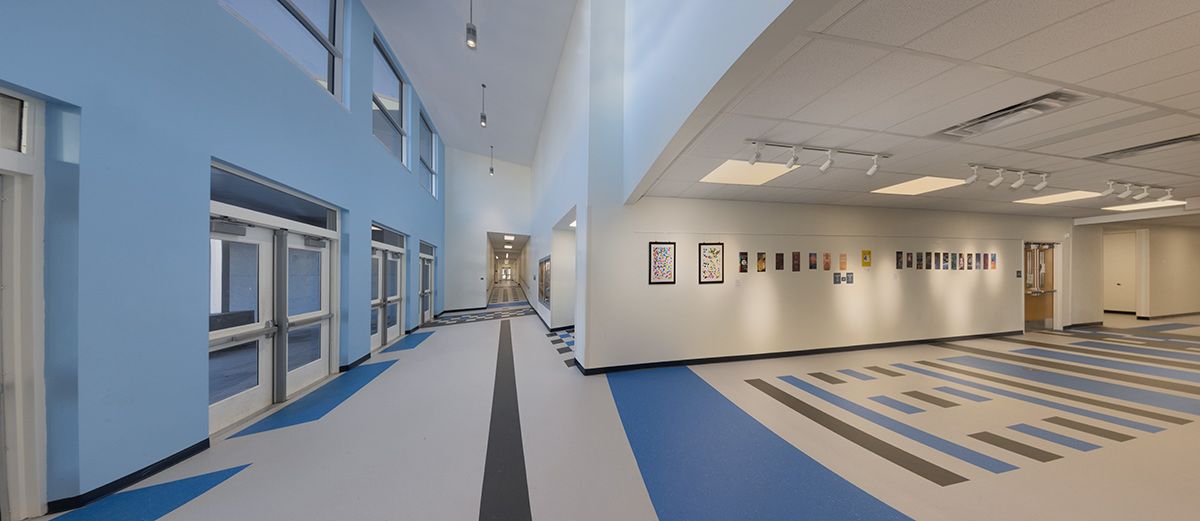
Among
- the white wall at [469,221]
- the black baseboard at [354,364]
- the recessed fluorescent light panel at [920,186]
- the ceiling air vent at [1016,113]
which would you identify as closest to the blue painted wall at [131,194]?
the black baseboard at [354,364]

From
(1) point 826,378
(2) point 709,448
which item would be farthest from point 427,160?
(1) point 826,378

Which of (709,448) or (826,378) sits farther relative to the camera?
(826,378)

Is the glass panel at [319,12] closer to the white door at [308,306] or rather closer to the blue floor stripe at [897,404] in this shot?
the white door at [308,306]

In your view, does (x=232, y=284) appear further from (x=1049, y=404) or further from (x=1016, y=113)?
(x=1049, y=404)

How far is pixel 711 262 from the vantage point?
512 cm

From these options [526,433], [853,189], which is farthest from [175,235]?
[853,189]

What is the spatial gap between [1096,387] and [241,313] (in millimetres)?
9337

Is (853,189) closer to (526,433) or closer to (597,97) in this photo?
(597,97)

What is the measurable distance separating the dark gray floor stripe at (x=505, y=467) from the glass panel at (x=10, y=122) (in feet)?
10.5

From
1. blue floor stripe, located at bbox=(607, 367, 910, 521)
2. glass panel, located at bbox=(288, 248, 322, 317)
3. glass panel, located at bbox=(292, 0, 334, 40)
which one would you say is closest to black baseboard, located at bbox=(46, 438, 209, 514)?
glass panel, located at bbox=(288, 248, 322, 317)

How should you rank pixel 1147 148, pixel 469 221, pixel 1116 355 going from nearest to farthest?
pixel 1147 148
pixel 1116 355
pixel 469 221

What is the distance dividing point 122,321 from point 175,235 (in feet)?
2.06

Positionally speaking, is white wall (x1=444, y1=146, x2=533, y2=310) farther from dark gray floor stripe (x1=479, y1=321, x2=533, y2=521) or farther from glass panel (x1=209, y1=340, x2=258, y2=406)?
dark gray floor stripe (x1=479, y1=321, x2=533, y2=521)

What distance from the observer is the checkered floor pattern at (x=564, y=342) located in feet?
17.1
